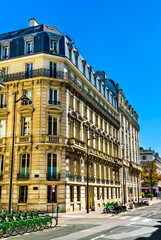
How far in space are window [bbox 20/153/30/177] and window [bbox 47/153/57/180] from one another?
2.33 meters

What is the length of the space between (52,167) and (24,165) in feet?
10.3

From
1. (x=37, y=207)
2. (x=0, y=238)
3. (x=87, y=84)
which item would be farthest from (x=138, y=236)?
(x=87, y=84)

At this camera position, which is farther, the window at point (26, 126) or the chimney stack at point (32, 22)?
the chimney stack at point (32, 22)

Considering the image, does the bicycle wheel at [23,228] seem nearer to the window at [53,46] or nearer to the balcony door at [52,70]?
the balcony door at [52,70]

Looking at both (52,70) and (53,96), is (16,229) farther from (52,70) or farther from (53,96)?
(52,70)

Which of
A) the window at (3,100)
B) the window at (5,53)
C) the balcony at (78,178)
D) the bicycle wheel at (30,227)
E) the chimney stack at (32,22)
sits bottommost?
the bicycle wheel at (30,227)

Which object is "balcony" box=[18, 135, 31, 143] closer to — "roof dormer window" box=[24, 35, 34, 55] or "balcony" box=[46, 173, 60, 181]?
"balcony" box=[46, 173, 60, 181]

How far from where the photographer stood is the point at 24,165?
30531 mm

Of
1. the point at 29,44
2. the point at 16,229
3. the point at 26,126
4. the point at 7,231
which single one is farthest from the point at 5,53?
the point at 7,231

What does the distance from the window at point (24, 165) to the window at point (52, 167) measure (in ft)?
7.65

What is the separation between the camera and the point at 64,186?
30.0 m

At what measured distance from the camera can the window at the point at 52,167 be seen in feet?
98.1

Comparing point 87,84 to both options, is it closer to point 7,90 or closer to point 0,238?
point 7,90

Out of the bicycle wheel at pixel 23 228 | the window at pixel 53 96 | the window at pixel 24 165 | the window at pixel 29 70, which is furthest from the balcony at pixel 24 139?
the bicycle wheel at pixel 23 228
